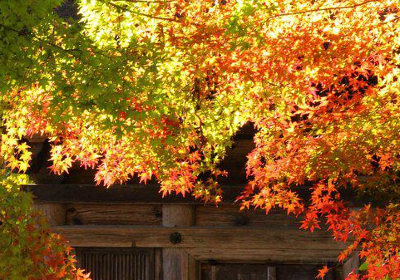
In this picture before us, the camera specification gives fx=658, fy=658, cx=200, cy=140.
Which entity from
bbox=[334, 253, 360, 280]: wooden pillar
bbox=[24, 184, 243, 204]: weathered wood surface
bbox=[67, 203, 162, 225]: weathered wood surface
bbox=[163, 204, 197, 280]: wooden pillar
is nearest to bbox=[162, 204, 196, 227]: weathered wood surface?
bbox=[163, 204, 197, 280]: wooden pillar

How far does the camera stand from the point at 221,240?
9.18m

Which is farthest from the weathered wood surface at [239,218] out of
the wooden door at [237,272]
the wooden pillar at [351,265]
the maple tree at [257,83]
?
the maple tree at [257,83]

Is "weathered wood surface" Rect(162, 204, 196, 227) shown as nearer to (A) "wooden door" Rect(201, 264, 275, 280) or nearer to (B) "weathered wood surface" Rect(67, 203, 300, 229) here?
(B) "weathered wood surface" Rect(67, 203, 300, 229)

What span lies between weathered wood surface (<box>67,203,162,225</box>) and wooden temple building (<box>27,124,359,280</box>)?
1cm

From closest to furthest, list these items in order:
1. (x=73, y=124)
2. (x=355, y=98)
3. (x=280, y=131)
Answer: (x=355, y=98), (x=280, y=131), (x=73, y=124)

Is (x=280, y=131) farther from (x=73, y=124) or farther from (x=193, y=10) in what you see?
(x=73, y=124)

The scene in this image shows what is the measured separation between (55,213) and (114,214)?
88 cm

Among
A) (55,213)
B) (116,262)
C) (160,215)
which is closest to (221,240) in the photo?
(160,215)

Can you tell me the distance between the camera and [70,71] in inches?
237

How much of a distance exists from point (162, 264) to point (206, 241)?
765 mm

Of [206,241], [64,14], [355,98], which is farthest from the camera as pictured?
[64,14]

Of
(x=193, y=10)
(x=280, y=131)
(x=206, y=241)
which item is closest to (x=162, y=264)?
(x=206, y=241)

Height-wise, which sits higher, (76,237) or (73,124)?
(73,124)

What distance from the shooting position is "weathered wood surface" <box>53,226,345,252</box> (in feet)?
29.5
